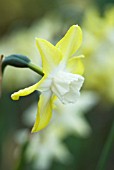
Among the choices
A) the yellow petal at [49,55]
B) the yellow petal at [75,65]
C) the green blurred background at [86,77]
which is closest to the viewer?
the yellow petal at [49,55]

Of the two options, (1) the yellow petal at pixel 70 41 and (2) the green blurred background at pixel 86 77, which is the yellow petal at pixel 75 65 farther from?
(2) the green blurred background at pixel 86 77

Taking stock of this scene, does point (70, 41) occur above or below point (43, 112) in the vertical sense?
above

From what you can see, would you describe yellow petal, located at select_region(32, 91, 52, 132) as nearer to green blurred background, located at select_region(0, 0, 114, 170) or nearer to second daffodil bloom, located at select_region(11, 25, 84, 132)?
second daffodil bloom, located at select_region(11, 25, 84, 132)

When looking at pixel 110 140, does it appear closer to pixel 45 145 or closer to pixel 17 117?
pixel 45 145

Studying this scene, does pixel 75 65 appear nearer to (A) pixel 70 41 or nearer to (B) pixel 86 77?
(A) pixel 70 41

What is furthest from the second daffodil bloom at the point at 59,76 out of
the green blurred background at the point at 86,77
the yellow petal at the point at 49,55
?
the green blurred background at the point at 86,77

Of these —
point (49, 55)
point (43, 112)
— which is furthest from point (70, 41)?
point (43, 112)

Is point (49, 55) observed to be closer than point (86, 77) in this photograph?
Yes

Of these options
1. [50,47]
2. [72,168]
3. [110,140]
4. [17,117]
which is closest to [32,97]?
[17,117]
